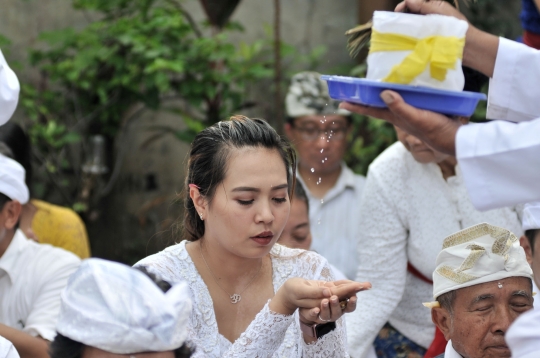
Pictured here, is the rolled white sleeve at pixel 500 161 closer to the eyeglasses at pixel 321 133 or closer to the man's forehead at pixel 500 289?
the man's forehead at pixel 500 289

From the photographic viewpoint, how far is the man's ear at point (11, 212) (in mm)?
3266

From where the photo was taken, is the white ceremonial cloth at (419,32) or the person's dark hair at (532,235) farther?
the person's dark hair at (532,235)

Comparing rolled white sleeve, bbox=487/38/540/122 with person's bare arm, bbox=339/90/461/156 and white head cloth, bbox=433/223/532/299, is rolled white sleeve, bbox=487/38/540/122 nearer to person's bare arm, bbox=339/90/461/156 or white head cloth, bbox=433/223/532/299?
person's bare arm, bbox=339/90/461/156

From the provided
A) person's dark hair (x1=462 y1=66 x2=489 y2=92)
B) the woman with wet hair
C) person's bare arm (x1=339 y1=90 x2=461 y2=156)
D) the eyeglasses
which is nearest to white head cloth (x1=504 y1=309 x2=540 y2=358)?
person's bare arm (x1=339 y1=90 x2=461 y2=156)

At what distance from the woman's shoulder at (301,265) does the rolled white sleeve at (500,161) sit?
39.6 inches

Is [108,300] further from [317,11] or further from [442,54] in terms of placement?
[317,11]

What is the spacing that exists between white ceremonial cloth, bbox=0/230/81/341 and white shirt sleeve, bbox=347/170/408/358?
1.30 m

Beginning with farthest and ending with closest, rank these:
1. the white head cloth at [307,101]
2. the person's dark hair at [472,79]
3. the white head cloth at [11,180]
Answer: the white head cloth at [307,101], the white head cloth at [11,180], the person's dark hair at [472,79]

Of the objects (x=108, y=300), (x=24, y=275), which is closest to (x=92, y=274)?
(x=108, y=300)

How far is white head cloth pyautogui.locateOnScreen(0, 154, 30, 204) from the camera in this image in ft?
10.6

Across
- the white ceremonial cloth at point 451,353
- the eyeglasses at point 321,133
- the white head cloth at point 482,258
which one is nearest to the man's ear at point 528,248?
the white head cloth at point 482,258

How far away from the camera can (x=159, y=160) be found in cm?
633

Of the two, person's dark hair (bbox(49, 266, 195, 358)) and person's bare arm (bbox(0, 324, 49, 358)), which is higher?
person's dark hair (bbox(49, 266, 195, 358))

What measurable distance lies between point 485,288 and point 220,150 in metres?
1.03
